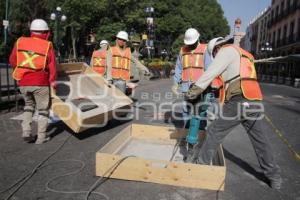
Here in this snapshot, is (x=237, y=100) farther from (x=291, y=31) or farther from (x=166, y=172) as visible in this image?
(x=291, y=31)

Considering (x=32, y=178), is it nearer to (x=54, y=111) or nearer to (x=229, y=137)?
(x=54, y=111)

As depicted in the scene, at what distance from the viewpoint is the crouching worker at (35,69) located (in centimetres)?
591

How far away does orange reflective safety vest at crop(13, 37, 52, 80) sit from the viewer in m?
5.90

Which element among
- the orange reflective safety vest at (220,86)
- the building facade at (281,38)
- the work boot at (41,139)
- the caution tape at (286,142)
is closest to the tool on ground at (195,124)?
the orange reflective safety vest at (220,86)

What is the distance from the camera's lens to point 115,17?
38.2 metres

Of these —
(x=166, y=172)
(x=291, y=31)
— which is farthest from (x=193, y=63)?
(x=291, y=31)

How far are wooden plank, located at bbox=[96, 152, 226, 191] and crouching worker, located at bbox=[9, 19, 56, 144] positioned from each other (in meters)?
1.95

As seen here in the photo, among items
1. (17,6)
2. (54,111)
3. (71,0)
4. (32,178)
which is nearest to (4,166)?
(32,178)

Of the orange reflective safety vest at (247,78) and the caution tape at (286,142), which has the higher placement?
the orange reflective safety vest at (247,78)

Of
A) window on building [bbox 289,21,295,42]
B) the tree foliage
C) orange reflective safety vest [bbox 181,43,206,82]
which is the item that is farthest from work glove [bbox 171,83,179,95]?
window on building [bbox 289,21,295,42]

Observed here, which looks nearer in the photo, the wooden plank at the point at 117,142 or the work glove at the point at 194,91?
the work glove at the point at 194,91

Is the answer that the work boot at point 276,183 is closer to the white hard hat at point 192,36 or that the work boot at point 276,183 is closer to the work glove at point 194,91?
the work glove at point 194,91

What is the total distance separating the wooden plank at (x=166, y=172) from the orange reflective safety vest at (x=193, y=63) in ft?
6.89

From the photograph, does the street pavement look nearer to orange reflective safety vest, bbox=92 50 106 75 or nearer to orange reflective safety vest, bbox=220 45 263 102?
orange reflective safety vest, bbox=220 45 263 102
